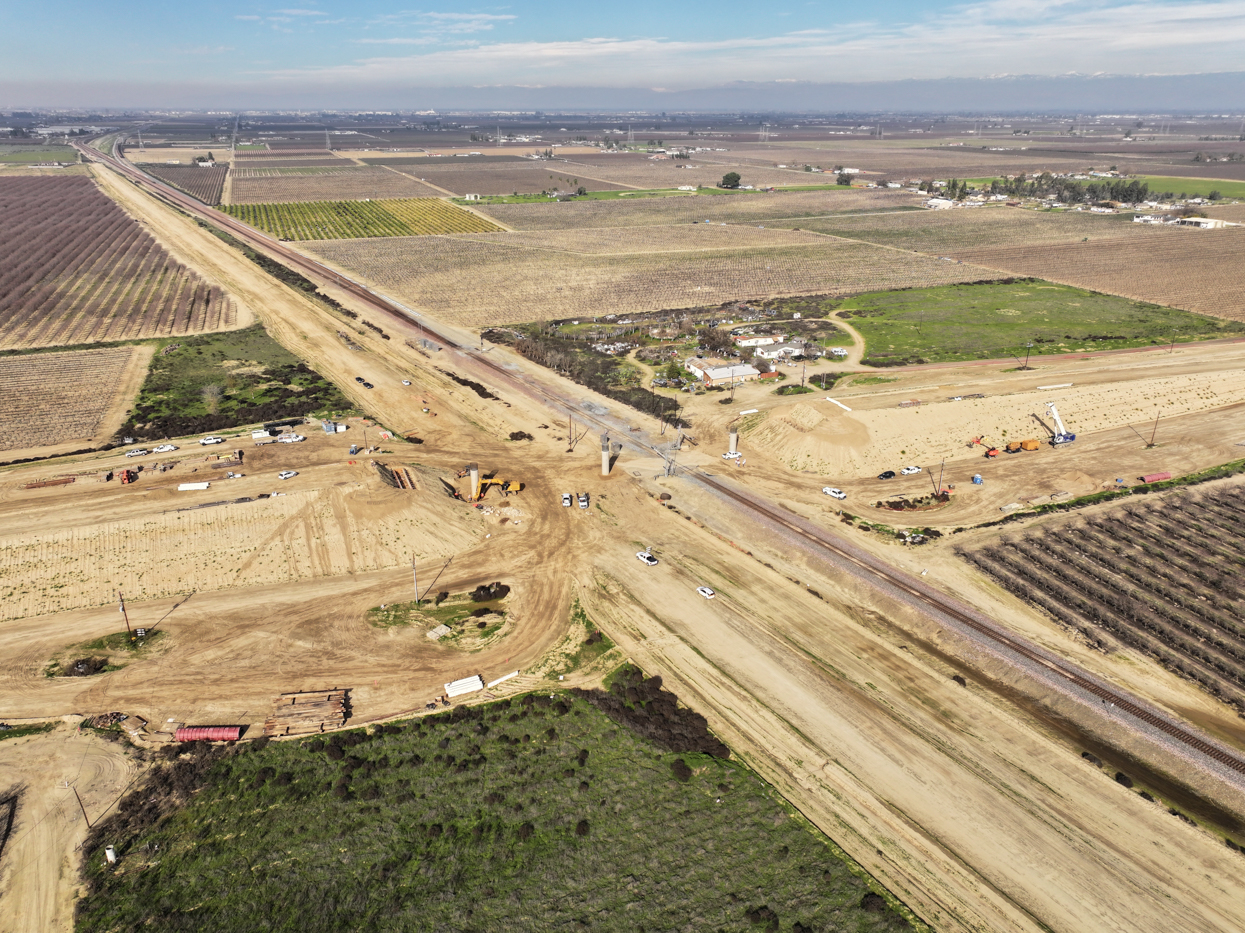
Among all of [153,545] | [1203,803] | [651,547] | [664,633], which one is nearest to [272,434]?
[153,545]

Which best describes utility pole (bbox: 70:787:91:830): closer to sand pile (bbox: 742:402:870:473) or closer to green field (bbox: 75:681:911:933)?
green field (bbox: 75:681:911:933)

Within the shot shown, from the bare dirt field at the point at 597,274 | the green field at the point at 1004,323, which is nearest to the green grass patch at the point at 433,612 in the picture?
the green field at the point at 1004,323

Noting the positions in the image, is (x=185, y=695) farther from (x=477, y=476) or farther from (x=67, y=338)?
(x=67, y=338)

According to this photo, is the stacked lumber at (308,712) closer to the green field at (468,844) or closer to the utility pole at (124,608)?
the green field at (468,844)

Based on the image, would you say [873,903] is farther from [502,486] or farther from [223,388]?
[223,388]

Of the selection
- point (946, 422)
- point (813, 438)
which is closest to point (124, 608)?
point (813, 438)

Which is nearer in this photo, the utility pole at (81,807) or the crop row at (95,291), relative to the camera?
the utility pole at (81,807)

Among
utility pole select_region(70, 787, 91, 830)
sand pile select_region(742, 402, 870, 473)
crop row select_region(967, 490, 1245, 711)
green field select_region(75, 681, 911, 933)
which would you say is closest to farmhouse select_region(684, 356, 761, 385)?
sand pile select_region(742, 402, 870, 473)
